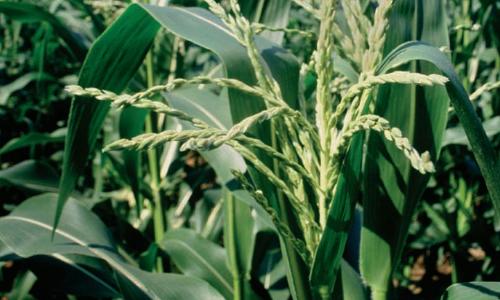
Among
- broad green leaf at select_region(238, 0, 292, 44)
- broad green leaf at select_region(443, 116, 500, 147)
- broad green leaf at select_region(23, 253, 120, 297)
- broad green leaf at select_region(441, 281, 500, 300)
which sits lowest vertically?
broad green leaf at select_region(23, 253, 120, 297)

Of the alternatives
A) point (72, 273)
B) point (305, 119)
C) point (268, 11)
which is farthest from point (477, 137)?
point (72, 273)

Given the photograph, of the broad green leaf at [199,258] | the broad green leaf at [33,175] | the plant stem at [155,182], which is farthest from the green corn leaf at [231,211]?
the broad green leaf at [33,175]

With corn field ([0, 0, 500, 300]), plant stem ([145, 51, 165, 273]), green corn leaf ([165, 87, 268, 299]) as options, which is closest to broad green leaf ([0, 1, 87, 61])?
corn field ([0, 0, 500, 300])

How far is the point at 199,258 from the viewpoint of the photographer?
1.28 metres

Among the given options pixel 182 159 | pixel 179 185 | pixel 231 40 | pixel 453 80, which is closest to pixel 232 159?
pixel 231 40

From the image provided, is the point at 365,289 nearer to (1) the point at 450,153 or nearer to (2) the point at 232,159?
(2) the point at 232,159

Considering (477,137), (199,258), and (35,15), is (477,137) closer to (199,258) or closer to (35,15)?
(199,258)

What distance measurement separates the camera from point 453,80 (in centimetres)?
58

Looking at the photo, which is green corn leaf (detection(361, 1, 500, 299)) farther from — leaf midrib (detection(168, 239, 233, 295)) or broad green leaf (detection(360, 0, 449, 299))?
leaf midrib (detection(168, 239, 233, 295))

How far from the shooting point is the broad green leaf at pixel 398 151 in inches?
31.0

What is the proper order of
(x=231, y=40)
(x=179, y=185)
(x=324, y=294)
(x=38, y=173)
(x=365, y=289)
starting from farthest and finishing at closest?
1. (x=179, y=185)
2. (x=38, y=173)
3. (x=365, y=289)
4. (x=231, y=40)
5. (x=324, y=294)

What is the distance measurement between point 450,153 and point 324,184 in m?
1.29

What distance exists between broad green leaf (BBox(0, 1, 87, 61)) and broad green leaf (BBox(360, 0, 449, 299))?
722 millimetres

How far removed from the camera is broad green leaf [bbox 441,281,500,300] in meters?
0.72
